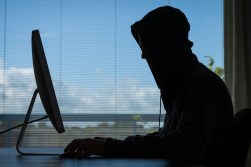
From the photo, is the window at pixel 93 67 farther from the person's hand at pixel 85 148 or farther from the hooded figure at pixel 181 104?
the person's hand at pixel 85 148

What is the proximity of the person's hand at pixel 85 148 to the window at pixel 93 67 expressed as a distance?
1.74 m

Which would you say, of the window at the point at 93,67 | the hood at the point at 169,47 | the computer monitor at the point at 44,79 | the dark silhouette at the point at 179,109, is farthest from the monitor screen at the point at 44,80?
the window at the point at 93,67

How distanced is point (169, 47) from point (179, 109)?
286mm

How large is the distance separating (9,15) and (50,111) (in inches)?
84.2

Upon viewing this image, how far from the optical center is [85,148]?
1184 millimetres

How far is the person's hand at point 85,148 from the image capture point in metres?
1.17

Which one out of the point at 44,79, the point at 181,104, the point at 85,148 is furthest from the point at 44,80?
the point at 181,104

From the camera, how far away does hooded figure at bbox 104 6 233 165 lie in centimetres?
113

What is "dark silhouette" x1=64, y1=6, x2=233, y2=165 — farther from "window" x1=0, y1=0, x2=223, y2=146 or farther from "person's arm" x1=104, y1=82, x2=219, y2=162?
"window" x1=0, y1=0, x2=223, y2=146

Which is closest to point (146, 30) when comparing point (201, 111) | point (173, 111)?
point (173, 111)

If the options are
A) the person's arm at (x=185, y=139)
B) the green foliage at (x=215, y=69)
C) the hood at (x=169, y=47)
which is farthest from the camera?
the green foliage at (x=215, y=69)

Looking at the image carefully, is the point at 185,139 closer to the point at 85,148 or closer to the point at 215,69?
the point at 85,148

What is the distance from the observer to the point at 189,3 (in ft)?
10.0

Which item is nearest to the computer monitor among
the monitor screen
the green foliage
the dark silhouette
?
the monitor screen
